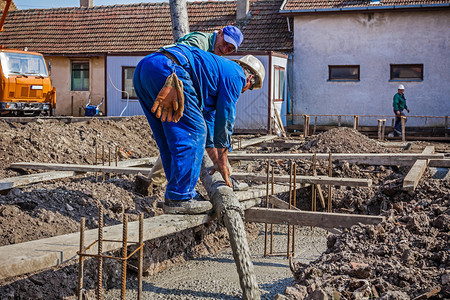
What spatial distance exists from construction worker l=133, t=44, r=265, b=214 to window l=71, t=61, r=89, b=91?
17712mm

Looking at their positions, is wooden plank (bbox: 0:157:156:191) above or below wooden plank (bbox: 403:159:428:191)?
below

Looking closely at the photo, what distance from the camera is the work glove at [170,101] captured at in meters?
4.51

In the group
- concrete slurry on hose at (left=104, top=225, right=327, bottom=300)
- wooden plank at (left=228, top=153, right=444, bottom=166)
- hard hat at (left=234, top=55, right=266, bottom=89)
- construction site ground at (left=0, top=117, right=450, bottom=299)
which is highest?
hard hat at (left=234, top=55, right=266, bottom=89)

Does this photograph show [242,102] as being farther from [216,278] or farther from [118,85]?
[216,278]

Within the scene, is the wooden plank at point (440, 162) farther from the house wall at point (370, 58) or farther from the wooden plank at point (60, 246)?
the house wall at point (370, 58)

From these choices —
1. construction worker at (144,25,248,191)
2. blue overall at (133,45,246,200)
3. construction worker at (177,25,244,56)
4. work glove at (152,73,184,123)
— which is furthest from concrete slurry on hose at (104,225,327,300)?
construction worker at (177,25,244,56)

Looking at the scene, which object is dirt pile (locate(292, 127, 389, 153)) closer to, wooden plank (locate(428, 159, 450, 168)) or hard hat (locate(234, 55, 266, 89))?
wooden plank (locate(428, 159, 450, 168))

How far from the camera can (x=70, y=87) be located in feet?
72.2

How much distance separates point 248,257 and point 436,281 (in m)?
1.33

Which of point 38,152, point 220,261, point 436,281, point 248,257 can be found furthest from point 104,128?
point 436,281

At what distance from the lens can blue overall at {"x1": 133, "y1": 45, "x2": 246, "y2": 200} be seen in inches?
185

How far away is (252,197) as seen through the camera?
5.86 metres

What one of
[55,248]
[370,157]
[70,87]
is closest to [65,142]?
[370,157]

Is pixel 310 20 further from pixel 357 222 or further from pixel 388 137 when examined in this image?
pixel 357 222
